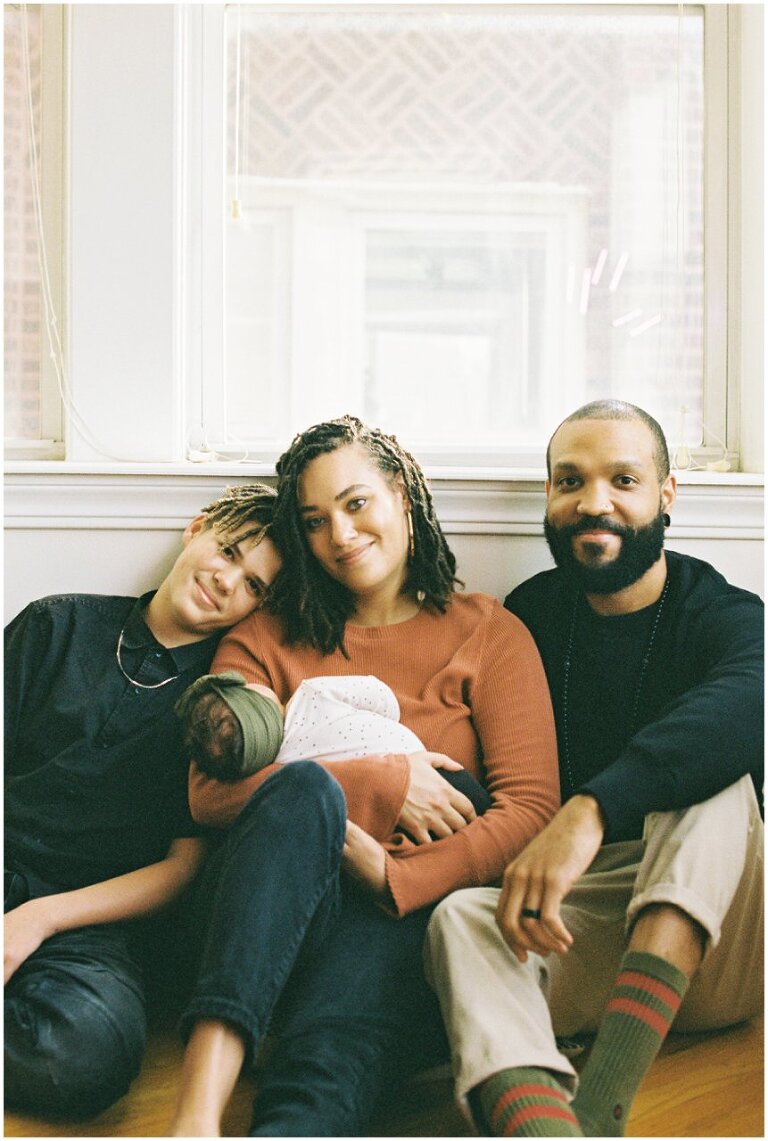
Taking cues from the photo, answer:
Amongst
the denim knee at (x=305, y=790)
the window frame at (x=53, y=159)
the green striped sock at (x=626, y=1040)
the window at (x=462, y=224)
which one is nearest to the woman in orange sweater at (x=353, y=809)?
the denim knee at (x=305, y=790)

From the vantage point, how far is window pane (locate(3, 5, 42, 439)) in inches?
74.2

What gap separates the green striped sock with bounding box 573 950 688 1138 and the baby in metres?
0.34

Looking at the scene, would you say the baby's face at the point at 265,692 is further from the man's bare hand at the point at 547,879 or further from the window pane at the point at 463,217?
the window pane at the point at 463,217

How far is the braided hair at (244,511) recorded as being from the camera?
5.09 feet

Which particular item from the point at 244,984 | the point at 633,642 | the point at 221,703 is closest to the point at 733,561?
the point at 633,642

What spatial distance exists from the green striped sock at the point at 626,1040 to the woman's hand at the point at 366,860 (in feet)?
1.02

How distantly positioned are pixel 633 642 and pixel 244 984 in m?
0.76

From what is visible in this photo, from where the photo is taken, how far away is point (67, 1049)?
1146 mm

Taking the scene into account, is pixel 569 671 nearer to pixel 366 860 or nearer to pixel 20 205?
pixel 366 860

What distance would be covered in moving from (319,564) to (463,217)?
0.83 metres

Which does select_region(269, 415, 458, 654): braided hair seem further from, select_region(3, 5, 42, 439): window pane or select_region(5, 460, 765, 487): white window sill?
select_region(3, 5, 42, 439): window pane

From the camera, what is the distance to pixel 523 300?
6.40 ft

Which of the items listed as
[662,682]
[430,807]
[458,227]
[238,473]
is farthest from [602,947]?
[458,227]

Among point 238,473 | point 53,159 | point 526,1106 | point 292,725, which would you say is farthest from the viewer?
point 53,159
